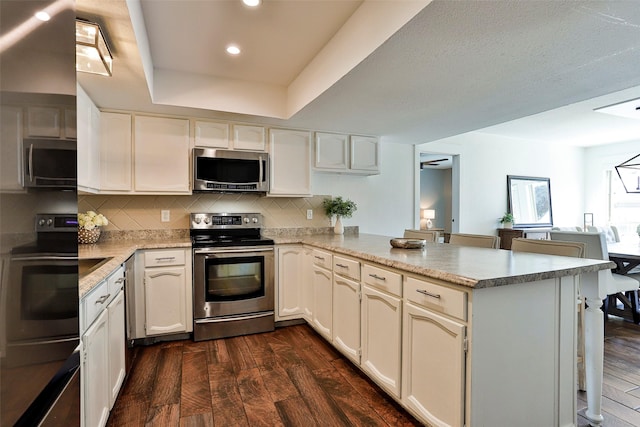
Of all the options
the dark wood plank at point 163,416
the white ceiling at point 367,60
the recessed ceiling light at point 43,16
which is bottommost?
the dark wood plank at point 163,416

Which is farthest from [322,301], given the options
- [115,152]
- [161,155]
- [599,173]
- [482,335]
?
[599,173]

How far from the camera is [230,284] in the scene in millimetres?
3035

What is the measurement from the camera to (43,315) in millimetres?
586

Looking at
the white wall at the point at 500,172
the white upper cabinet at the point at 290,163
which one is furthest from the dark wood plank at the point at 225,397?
the white wall at the point at 500,172

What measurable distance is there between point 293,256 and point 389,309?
154cm

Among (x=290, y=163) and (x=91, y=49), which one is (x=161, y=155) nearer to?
(x=290, y=163)


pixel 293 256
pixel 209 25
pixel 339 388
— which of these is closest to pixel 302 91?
pixel 209 25

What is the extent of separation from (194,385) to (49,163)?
6.75 ft

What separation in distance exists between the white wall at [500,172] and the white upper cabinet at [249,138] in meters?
2.55

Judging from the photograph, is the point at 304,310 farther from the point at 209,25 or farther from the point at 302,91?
the point at 209,25

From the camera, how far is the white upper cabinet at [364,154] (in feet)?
12.5

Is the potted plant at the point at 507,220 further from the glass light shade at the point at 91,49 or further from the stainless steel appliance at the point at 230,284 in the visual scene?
the glass light shade at the point at 91,49

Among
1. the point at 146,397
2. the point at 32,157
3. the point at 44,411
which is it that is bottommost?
the point at 146,397

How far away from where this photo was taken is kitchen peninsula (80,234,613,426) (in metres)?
1.39
